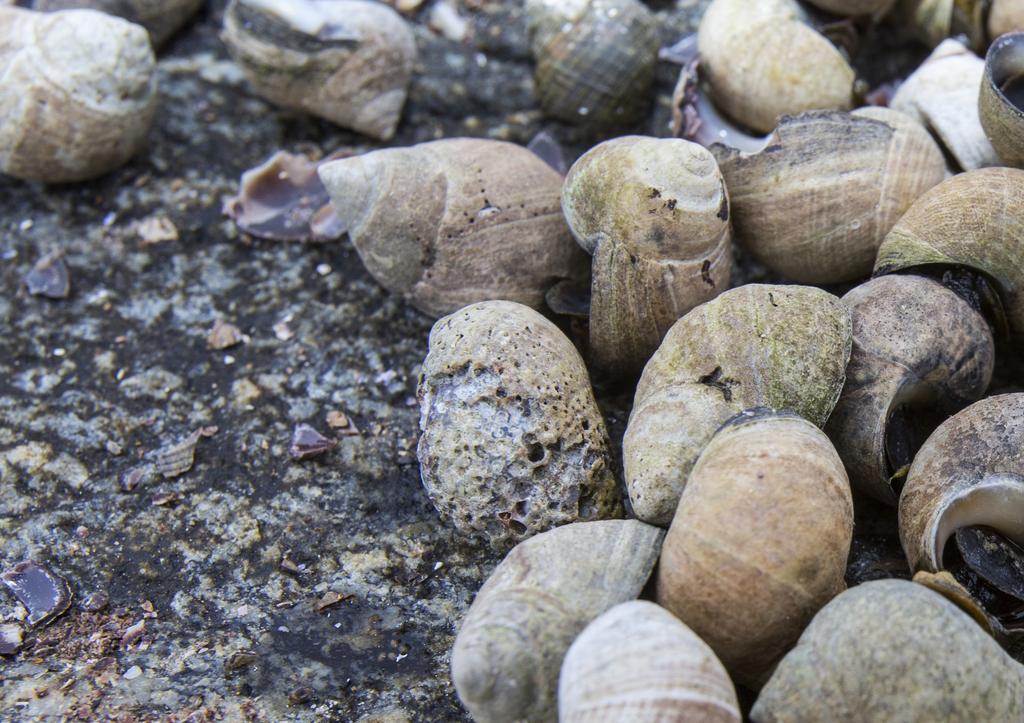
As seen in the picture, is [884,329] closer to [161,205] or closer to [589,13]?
[589,13]

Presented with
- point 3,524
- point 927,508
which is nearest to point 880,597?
point 927,508

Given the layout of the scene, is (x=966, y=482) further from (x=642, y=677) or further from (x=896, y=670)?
(x=642, y=677)

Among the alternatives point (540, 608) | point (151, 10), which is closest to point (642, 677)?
point (540, 608)

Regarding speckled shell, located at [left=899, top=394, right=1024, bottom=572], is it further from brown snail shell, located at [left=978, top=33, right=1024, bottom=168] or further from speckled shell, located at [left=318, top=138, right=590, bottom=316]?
speckled shell, located at [left=318, top=138, right=590, bottom=316]

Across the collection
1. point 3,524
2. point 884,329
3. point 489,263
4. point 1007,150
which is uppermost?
point 1007,150

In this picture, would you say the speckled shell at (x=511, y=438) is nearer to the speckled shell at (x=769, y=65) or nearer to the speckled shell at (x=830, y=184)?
the speckled shell at (x=830, y=184)

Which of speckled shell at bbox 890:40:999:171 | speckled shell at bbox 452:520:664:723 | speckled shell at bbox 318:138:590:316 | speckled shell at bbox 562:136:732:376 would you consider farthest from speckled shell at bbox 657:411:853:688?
speckled shell at bbox 890:40:999:171

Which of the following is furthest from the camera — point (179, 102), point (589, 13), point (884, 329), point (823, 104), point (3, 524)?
point (179, 102)
